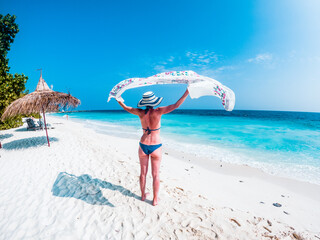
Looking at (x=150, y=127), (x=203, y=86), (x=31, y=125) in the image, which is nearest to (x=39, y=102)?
(x=150, y=127)

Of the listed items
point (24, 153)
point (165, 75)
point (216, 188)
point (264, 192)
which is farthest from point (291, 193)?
point (24, 153)

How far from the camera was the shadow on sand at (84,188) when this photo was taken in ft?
10.7

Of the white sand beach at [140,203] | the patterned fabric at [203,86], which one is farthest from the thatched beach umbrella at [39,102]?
the patterned fabric at [203,86]

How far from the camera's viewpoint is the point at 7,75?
8.01 m

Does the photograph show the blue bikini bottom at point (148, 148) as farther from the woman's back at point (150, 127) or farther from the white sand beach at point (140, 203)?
the white sand beach at point (140, 203)

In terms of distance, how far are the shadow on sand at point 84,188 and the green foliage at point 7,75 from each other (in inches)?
268

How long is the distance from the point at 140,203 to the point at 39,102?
271 inches

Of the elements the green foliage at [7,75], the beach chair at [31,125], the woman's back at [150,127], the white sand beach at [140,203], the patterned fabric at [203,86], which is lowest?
the white sand beach at [140,203]

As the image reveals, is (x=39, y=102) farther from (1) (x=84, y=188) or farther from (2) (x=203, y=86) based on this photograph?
(2) (x=203, y=86)

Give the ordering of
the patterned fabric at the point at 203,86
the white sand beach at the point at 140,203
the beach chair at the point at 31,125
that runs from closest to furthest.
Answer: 1. the patterned fabric at the point at 203,86
2. the white sand beach at the point at 140,203
3. the beach chair at the point at 31,125

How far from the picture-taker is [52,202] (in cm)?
315

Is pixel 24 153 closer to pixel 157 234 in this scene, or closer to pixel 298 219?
pixel 157 234

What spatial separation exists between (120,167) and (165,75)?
3.69 meters

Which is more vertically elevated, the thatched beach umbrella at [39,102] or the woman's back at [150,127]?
the thatched beach umbrella at [39,102]
